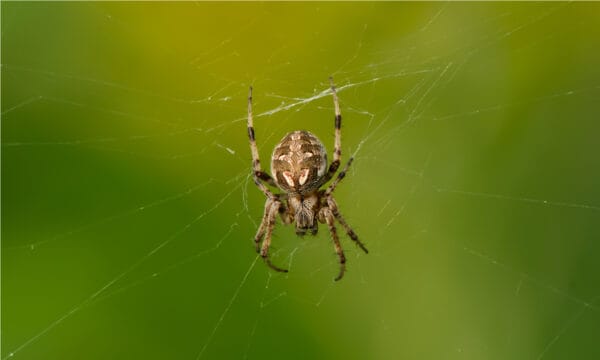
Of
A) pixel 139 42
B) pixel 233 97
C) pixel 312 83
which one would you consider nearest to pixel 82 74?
pixel 139 42

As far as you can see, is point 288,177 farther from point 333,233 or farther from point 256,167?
point 333,233

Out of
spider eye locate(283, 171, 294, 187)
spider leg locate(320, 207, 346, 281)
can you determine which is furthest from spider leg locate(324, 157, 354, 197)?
spider eye locate(283, 171, 294, 187)

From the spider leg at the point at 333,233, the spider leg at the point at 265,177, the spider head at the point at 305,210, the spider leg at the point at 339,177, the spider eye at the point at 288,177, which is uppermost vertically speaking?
the spider leg at the point at 265,177

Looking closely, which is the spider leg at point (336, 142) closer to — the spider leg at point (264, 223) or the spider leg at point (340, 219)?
the spider leg at point (340, 219)

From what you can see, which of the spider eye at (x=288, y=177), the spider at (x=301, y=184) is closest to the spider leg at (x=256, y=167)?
the spider at (x=301, y=184)

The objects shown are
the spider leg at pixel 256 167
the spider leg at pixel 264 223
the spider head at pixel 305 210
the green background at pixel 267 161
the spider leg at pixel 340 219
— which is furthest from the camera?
the spider head at pixel 305 210

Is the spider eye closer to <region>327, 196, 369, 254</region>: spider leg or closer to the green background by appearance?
the green background

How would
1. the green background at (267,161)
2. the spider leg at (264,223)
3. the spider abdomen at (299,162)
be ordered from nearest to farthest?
1. the green background at (267,161)
2. the spider abdomen at (299,162)
3. the spider leg at (264,223)

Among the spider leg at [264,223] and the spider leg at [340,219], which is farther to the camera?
the spider leg at [340,219]
